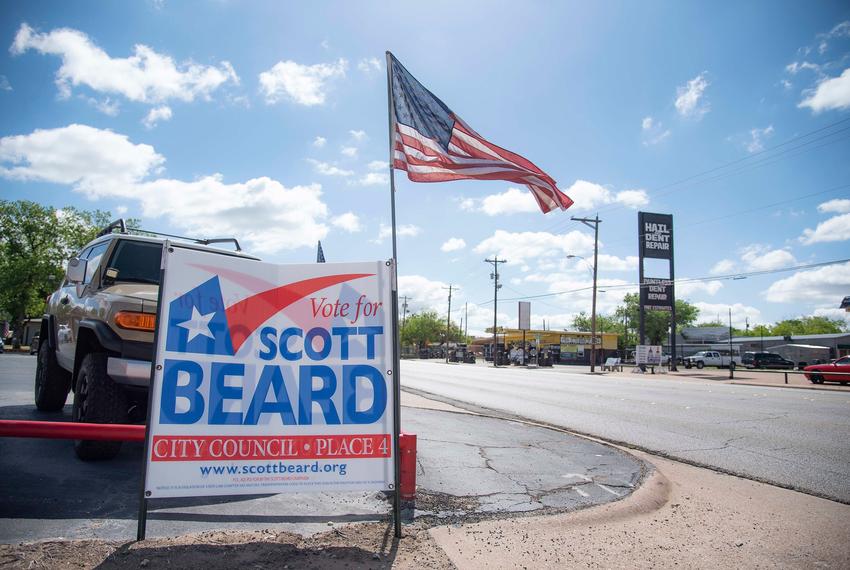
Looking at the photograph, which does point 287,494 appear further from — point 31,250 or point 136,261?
point 31,250

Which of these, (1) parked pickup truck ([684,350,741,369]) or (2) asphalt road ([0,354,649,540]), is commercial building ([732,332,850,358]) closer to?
(1) parked pickup truck ([684,350,741,369])

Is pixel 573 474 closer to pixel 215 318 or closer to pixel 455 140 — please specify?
pixel 455 140

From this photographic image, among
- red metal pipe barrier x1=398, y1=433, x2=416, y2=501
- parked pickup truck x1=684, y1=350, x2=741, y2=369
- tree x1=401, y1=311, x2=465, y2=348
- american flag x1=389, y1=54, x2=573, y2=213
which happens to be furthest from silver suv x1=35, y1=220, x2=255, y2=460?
tree x1=401, y1=311, x2=465, y2=348

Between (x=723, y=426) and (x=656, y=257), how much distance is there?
41826 mm

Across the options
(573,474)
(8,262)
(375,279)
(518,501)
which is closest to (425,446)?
(573,474)

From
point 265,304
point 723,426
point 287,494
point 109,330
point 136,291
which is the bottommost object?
point 723,426

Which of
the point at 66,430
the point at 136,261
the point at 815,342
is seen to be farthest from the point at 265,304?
the point at 815,342

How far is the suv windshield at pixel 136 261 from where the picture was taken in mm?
5789

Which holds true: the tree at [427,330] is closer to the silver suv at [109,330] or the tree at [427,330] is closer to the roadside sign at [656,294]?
the roadside sign at [656,294]

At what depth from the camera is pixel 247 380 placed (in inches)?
140

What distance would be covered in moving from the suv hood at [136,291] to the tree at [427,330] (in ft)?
379

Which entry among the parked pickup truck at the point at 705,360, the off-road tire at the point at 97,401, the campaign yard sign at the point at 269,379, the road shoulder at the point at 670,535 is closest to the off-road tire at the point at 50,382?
the off-road tire at the point at 97,401

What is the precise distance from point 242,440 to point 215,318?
835 mm

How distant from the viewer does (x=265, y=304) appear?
3.70 meters
